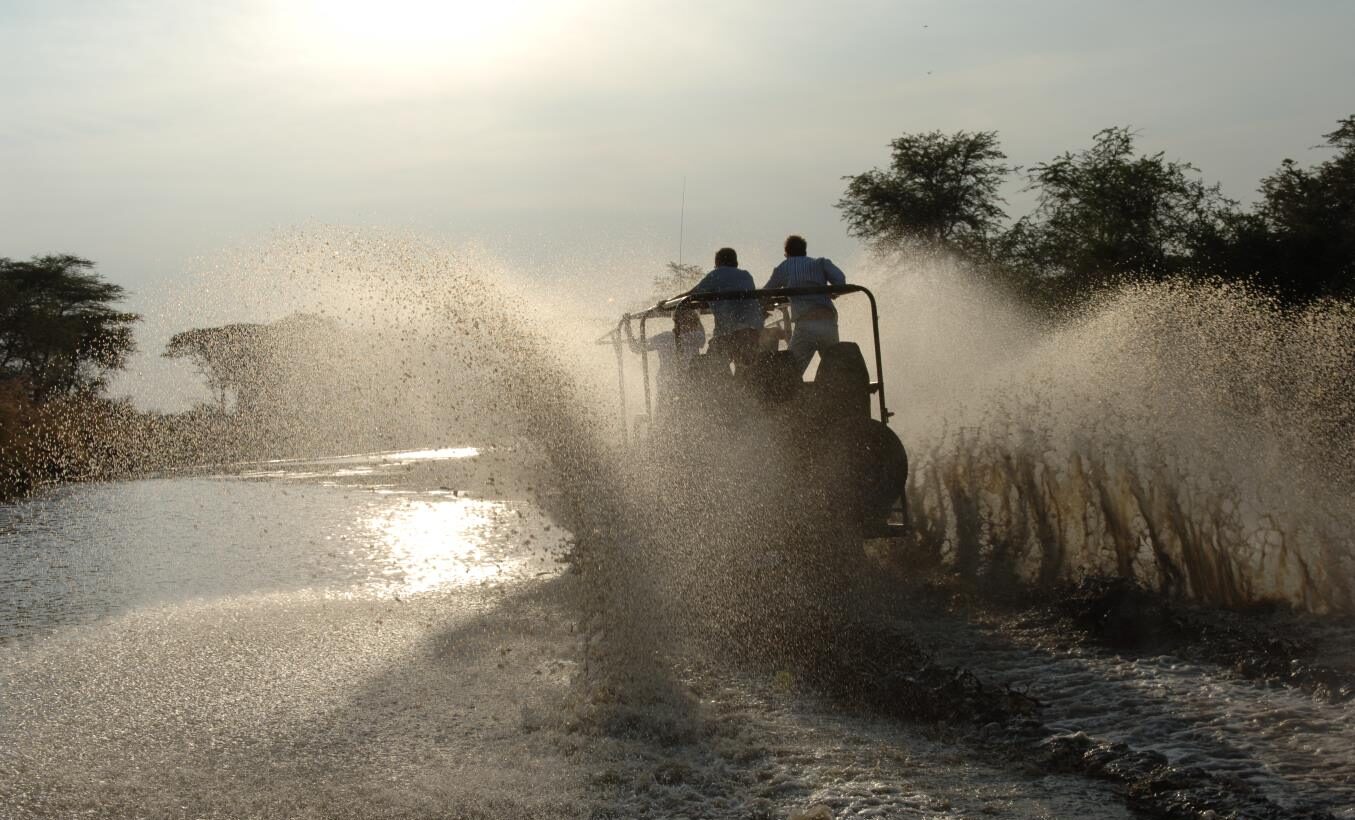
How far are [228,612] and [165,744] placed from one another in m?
4.43

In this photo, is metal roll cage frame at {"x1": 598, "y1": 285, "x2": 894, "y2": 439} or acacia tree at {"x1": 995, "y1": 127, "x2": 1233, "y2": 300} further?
acacia tree at {"x1": 995, "y1": 127, "x2": 1233, "y2": 300}

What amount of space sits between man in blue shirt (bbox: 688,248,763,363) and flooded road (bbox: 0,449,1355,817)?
2.29m

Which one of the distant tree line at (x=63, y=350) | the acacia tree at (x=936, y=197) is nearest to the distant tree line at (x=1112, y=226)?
the acacia tree at (x=936, y=197)

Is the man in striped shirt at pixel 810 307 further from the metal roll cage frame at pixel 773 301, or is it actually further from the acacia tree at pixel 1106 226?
the acacia tree at pixel 1106 226

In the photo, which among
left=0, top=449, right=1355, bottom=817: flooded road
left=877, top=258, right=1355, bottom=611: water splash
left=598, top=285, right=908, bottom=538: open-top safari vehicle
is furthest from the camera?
left=598, top=285, right=908, bottom=538: open-top safari vehicle

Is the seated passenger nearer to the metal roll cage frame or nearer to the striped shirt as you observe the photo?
the metal roll cage frame

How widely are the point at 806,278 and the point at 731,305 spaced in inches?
27.1

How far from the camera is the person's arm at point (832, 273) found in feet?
36.4

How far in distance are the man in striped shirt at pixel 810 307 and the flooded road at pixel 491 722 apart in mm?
2544

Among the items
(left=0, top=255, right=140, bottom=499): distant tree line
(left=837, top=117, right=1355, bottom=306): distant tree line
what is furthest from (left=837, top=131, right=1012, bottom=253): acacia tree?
(left=0, top=255, right=140, bottom=499): distant tree line

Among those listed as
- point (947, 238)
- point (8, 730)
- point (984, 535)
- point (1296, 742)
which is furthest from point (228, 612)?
point (947, 238)

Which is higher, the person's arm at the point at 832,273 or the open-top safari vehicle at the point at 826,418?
the person's arm at the point at 832,273

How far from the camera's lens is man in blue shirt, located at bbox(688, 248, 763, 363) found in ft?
35.4

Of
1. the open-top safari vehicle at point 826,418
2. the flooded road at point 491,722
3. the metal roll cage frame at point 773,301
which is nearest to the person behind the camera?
the flooded road at point 491,722
